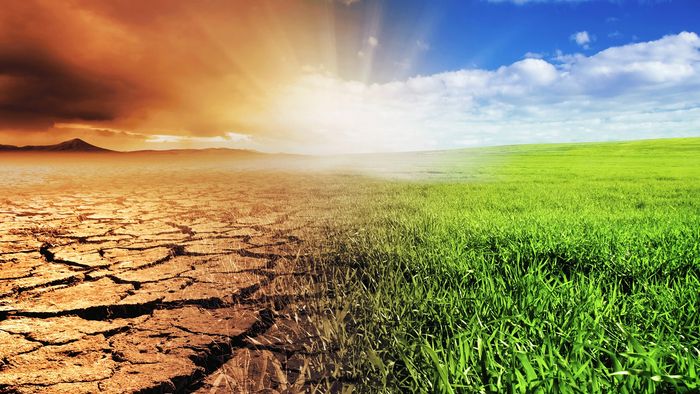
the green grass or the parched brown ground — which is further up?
the green grass

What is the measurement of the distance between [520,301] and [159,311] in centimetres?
179

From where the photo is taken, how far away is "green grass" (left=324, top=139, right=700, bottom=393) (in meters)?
1.12

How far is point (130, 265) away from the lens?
286 centimetres

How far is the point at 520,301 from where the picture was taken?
1.69m

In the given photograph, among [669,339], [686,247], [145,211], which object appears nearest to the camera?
[669,339]

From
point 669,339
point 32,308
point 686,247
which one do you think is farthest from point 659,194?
point 32,308

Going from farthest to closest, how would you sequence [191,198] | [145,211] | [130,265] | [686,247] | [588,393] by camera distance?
1. [191,198]
2. [145,211]
3. [130,265]
4. [686,247]
5. [588,393]

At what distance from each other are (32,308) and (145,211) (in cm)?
354

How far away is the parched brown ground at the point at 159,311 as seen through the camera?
4.81ft

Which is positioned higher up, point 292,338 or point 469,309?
point 469,309

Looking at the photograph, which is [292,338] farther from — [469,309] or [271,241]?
[271,241]

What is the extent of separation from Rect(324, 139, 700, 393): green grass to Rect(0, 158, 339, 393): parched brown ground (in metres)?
0.28

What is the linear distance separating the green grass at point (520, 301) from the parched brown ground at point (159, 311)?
0.28 m

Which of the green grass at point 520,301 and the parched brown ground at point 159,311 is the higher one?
the green grass at point 520,301
